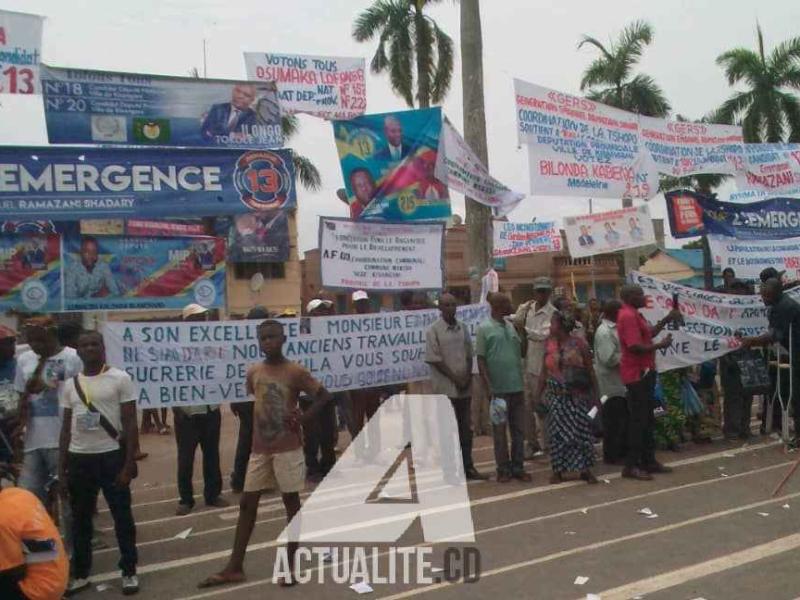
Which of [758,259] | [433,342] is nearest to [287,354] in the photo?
[433,342]

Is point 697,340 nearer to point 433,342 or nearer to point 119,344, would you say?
point 433,342

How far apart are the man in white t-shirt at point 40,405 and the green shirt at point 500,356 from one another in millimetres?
A: 3804

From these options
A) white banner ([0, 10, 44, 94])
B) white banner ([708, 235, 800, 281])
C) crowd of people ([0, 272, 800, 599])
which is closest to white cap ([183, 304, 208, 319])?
crowd of people ([0, 272, 800, 599])

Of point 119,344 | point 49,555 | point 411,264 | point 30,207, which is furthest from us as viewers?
point 411,264

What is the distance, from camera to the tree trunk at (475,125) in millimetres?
11383

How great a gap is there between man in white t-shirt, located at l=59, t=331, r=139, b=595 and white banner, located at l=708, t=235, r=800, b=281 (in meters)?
9.48

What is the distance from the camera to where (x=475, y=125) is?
1153 cm

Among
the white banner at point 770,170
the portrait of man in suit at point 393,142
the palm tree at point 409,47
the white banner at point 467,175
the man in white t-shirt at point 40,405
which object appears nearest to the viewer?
the man in white t-shirt at point 40,405

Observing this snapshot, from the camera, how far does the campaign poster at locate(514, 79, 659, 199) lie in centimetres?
1119

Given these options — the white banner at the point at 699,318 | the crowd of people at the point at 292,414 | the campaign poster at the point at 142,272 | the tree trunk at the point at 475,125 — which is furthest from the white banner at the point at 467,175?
the campaign poster at the point at 142,272

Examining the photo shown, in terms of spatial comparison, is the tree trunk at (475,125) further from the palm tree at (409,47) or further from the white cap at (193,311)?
the palm tree at (409,47)

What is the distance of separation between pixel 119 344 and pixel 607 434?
486cm

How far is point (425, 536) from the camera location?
20.6 feet

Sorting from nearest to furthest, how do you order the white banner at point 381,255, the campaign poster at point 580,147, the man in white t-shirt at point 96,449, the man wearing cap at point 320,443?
the man in white t-shirt at point 96,449
the man wearing cap at point 320,443
the white banner at point 381,255
the campaign poster at point 580,147
